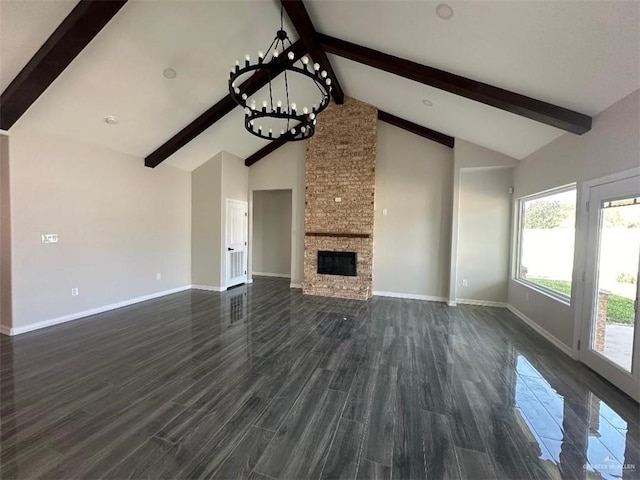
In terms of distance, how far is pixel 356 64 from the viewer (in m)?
4.31

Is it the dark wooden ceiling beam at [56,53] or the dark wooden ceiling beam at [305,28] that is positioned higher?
the dark wooden ceiling beam at [305,28]

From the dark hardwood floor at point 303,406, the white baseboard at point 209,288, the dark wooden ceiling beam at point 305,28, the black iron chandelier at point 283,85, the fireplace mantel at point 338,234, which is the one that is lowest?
the dark hardwood floor at point 303,406

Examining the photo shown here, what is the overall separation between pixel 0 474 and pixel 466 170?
6.62 m

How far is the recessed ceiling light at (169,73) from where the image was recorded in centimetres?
377

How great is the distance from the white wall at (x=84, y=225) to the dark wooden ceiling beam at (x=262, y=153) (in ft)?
5.86

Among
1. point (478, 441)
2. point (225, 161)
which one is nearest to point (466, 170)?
point (478, 441)

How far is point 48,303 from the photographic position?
4.03 metres

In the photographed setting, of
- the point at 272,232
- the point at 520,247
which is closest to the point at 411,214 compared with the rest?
the point at 520,247

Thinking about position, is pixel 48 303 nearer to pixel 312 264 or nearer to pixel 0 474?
pixel 0 474

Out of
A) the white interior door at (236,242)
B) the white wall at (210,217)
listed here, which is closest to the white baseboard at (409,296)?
the white interior door at (236,242)

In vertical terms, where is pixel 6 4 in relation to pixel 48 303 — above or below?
above

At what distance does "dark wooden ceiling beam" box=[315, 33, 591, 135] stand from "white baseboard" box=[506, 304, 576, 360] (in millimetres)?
2601

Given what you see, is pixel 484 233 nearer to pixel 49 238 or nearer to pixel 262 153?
pixel 262 153

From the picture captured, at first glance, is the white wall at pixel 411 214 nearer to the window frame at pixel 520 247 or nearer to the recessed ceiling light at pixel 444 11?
the window frame at pixel 520 247
